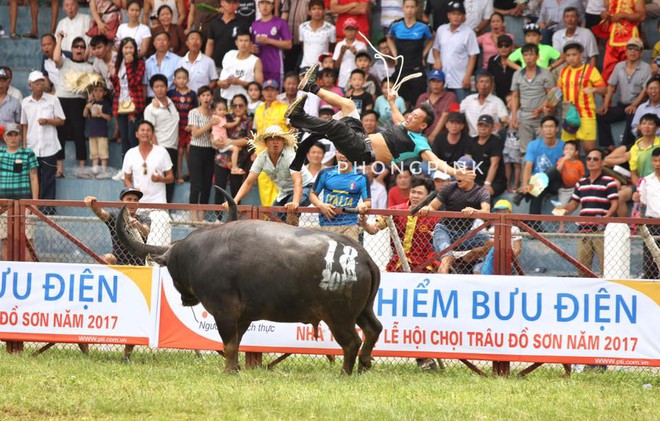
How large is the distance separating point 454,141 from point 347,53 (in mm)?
2837

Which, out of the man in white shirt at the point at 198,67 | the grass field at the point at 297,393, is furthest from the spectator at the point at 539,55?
the grass field at the point at 297,393

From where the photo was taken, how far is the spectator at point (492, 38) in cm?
Answer: 1997

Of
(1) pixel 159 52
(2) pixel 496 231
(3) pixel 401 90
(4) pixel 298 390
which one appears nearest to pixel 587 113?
(3) pixel 401 90

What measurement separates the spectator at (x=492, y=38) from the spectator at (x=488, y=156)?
2086mm

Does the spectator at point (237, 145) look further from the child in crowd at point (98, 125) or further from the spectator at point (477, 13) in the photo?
the spectator at point (477, 13)

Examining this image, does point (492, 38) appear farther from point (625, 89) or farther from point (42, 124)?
point (42, 124)

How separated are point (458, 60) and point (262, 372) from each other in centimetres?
912

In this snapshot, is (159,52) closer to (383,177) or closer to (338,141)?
(383,177)

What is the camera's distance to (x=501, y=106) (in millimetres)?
18828

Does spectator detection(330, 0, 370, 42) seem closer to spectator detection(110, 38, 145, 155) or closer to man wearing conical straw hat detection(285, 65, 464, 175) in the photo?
spectator detection(110, 38, 145, 155)


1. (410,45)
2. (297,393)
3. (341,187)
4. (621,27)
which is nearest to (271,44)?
(410,45)

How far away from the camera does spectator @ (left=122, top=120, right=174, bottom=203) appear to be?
18312mm

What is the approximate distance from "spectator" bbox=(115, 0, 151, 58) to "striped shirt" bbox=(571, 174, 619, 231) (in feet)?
29.0

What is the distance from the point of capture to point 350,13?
20609mm
